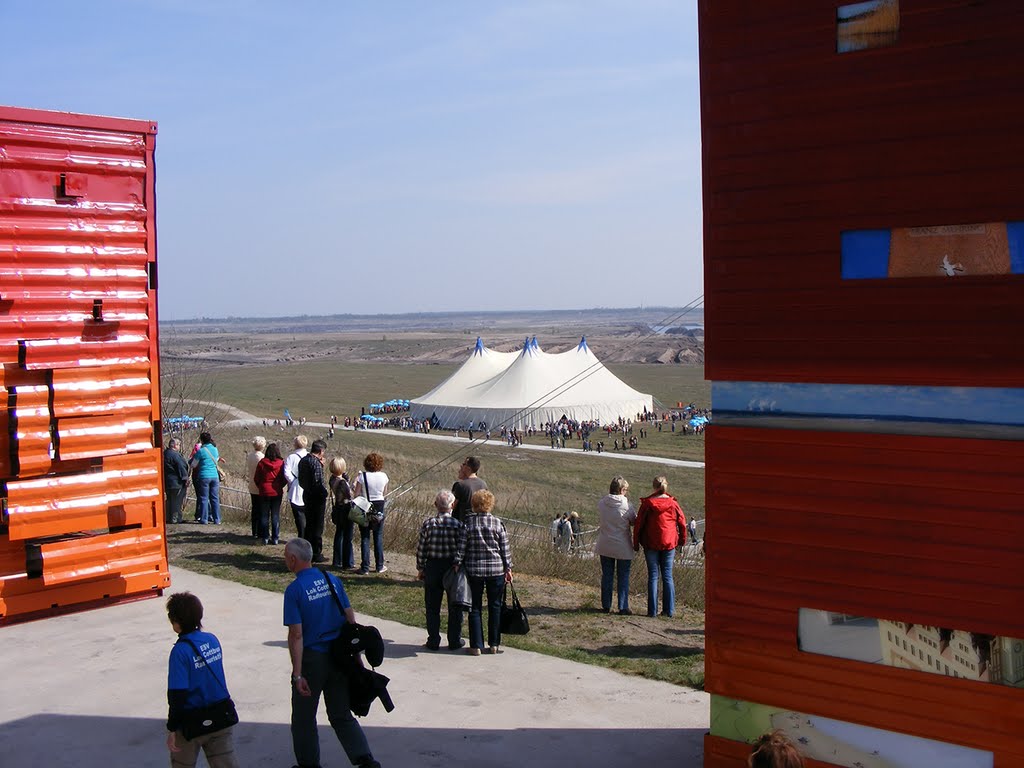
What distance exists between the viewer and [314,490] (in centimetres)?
1249

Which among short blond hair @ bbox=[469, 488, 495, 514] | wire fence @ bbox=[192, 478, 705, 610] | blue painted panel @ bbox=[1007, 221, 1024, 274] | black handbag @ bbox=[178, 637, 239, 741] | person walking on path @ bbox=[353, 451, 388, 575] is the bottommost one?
wire fence @ bbox=[192, 478, 705, 610]

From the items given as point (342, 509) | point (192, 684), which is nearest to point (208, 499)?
point (342, 509)

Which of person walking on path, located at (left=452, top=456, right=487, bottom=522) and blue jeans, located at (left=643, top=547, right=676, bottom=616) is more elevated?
person walking on path, located at (left=452, top=456, right=487, bottom=522)

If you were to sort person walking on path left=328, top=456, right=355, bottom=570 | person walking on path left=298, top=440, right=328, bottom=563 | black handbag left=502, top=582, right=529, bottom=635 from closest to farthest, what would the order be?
black handbag left=502, top=582, right=529, bottom=635 → person walking on path left=328, top=456, right=355, bottom=570 → person walking on path left=298, top=440, right=328, bottom=563

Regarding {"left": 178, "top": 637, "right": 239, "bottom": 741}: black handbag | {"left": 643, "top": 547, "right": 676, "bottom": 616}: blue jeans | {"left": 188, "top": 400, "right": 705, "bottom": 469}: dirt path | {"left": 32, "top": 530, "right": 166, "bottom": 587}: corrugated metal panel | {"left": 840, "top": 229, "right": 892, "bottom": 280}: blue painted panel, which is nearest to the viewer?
{"left": 840, "top": 229, "right": 892, "bottom": 280}: blue painted panel

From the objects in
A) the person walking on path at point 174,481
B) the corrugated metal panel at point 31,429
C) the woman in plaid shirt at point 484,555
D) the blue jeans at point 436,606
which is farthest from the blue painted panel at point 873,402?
the person walking on path at point 174,481

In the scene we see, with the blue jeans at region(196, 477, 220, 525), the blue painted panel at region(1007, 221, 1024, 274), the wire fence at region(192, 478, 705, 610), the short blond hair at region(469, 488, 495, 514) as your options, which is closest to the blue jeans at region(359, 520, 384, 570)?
the wire fence at region(192, 478, 705, 610)

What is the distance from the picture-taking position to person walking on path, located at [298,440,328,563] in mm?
12438

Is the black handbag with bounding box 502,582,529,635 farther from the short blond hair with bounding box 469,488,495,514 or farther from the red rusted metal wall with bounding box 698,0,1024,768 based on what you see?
the red rusted metal wall with bounding box 698,0,1024,768

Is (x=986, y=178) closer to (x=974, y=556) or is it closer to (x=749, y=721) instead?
(x=974, y=556)

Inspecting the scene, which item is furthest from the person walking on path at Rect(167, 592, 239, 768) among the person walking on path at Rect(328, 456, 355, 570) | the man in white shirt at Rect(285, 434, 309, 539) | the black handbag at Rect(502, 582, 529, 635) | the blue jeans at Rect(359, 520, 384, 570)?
the man in white shirt at Rect(285, 434, 309, 539)

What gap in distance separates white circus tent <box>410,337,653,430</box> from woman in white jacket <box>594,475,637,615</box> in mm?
34245

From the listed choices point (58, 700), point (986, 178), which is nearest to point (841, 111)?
point (986, 178)

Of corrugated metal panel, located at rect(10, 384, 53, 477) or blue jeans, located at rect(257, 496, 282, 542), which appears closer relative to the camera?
corrugated metal panel, located at rect(10, 384, 53, 477)
